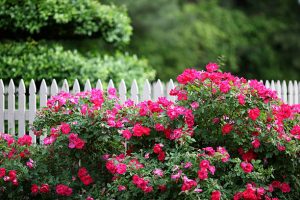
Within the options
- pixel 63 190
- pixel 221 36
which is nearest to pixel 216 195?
pixel 63 190

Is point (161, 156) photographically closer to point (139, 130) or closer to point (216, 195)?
point (139, 130)

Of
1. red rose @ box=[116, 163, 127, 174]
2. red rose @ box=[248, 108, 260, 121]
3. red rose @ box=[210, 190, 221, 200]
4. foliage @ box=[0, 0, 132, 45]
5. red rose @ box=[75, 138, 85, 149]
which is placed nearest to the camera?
red rose @ box=[210, 190, 221, 200]

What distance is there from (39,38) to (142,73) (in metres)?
1.51

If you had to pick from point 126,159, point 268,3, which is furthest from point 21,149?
point 268,3

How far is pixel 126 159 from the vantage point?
4875 mm

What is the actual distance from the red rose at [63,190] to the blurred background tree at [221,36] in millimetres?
14736

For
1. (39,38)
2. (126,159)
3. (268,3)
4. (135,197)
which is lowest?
(135,197)

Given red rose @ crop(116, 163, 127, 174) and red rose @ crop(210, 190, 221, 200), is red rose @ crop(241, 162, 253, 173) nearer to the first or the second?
red rose @ crop(210, 190, 221, 200)

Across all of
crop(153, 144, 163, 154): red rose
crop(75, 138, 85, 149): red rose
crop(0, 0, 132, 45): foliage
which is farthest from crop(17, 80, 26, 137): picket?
crop(153, 144, 163, 154): red rose

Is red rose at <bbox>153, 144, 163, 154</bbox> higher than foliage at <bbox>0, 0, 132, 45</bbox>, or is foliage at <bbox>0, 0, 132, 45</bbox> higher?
foliage at <bbox>0, 0, 132, 45</bbox>

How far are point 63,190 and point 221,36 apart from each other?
1835cm

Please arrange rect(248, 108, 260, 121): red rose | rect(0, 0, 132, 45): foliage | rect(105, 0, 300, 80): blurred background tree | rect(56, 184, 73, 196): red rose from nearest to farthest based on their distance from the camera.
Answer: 1. rect(248, 108, 260, 121): red rose
2. rect(56, 184, 73, 196): red rose
3. rect(0, 0, 132, 45): foliage
4. rect(105, 0, 300, 80): blurred background tree

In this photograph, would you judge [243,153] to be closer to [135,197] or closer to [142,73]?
[135,197]

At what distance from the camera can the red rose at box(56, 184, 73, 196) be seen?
5.07 metres
